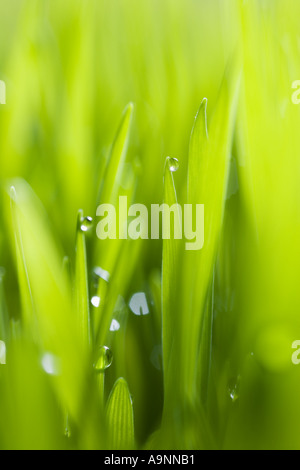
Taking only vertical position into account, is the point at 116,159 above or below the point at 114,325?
above

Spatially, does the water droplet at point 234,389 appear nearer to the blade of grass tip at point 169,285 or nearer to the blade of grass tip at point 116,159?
the blade of grass tip at point 169,285

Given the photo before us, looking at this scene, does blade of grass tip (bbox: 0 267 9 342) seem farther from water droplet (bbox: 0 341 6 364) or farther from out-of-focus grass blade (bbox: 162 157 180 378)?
out-of-focus grass blade (bbox: 162 157 180 378)

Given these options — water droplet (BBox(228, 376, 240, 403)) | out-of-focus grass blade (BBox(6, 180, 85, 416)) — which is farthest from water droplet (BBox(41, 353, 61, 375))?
water droplet (BBox(228, 376, 240, 403))

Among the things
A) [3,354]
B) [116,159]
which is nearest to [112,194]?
[116,159]

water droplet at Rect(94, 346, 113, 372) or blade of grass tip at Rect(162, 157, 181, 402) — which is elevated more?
blade of grass tip at Rect(162, 157, 181, 402)

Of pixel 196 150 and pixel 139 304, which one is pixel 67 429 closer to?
pixel 139 304
